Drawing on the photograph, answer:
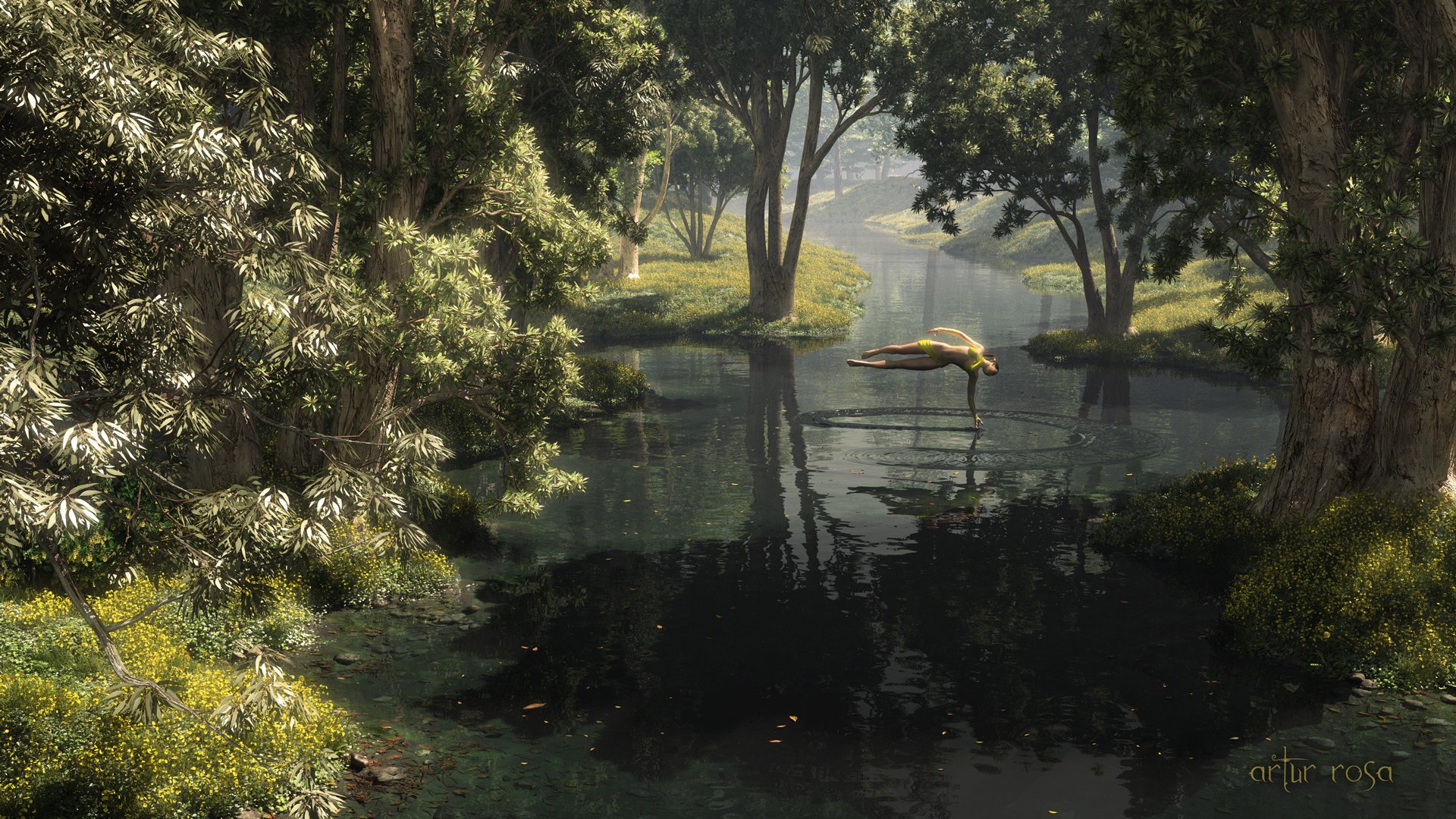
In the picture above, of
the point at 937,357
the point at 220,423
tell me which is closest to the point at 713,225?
the point at 937,357

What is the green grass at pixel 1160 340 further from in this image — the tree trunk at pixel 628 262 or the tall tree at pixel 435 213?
the tree trunk at pixel 628 262

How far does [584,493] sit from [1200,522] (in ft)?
40.4

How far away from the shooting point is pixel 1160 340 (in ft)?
151

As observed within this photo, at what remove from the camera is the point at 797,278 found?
72500 mm

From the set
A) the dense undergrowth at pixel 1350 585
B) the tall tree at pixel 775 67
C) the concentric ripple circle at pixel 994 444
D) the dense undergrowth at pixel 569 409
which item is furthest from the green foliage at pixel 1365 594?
the tall tree at pixel 775 67

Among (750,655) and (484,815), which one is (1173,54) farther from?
(484,815)

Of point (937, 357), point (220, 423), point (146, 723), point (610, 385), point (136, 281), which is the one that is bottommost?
point (146, 723)

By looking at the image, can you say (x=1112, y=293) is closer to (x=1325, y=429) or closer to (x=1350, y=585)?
(x=1325, y=429)

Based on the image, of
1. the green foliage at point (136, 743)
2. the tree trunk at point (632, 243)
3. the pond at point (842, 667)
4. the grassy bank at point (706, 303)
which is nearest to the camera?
the green foliage at point (136, 743)

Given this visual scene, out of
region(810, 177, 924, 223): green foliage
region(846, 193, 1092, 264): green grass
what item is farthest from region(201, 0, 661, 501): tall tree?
region(810, 177, 924, 223): green foliage

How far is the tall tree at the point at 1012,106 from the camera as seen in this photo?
4200cm

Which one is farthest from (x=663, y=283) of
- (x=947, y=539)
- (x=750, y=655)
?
(x=750, y=655)

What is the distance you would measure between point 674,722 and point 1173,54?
13109mm

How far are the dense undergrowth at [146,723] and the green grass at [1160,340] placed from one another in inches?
1341
